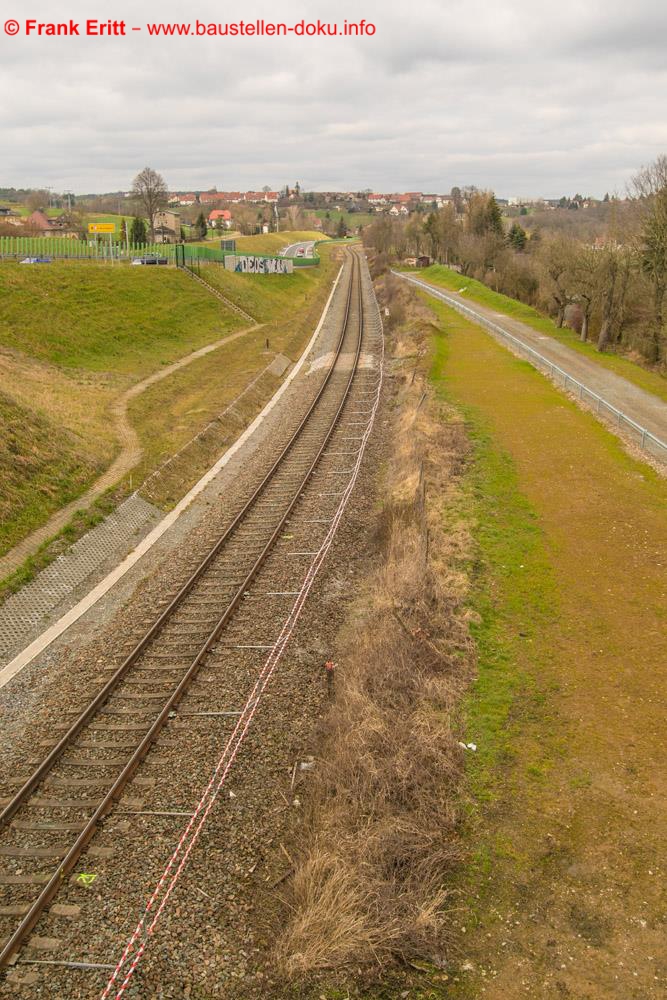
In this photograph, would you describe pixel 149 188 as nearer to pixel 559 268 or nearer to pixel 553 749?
pixel 559 268

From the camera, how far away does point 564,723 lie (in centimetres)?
1105

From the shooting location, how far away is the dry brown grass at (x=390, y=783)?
758 cm

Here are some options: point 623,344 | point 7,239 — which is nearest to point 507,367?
point 623,344

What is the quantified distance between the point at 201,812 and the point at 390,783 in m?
2.52

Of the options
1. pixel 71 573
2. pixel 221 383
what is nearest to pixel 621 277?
pixel 221 383

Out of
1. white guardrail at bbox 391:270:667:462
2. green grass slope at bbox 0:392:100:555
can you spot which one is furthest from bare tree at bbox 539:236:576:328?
green grass slope at bbox 0:392:100:555

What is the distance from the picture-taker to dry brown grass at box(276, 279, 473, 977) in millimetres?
7582

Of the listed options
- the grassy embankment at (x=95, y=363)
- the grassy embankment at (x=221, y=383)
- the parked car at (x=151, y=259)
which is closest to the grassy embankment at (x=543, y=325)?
the grassy embankment at (x=221, y=383)

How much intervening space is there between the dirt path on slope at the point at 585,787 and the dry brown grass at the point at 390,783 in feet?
2.07

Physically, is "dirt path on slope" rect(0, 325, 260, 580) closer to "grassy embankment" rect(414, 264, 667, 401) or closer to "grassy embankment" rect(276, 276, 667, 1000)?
"grassy embankment" rect(276, 276, 667, 1000)

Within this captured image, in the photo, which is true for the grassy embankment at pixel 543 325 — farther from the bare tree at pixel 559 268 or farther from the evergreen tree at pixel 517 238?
the evergreen tree at pixel 517 238

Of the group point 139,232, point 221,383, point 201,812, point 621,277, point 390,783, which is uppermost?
point 139,232

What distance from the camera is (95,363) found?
35.9 meters

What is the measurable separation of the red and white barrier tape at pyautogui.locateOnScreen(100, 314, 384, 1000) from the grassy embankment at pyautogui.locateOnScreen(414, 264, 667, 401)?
76.6ft
